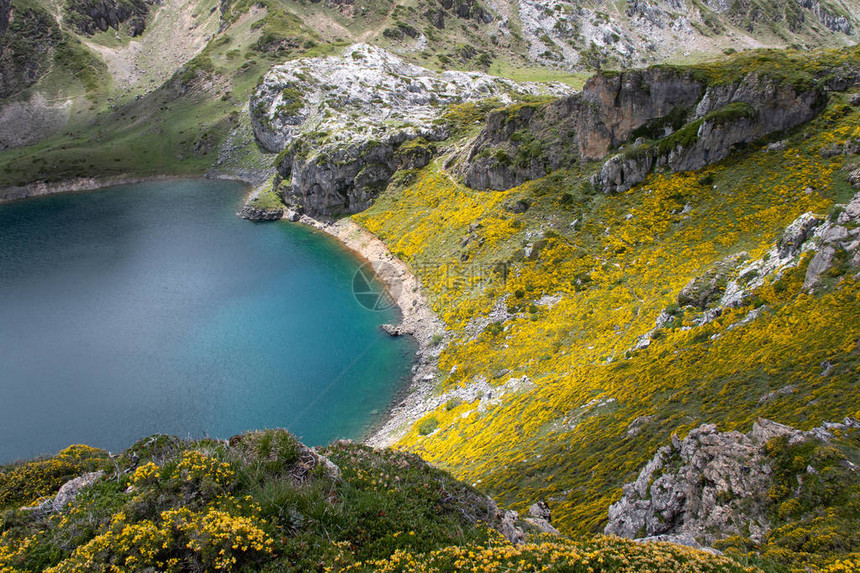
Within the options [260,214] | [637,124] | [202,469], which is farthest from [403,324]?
[260,214]

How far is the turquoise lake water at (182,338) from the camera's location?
1992 inches

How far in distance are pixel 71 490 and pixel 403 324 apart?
51.5 meters

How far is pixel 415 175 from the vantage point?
4063 inches

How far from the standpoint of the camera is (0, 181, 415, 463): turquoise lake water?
5059cm

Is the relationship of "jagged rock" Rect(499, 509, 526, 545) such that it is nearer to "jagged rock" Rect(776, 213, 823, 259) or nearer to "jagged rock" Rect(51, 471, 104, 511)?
"jagged rock" Rect(51, 471, 104, 511)

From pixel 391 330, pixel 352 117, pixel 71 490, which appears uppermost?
pixel 352 117

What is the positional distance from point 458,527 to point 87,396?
58.1 meters

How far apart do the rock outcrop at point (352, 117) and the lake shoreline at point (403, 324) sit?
12.8 meters

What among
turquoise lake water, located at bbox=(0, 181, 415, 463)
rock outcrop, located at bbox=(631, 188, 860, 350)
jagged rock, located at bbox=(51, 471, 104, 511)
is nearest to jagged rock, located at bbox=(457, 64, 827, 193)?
rock outcrop, located at bbox=(631, 188, 860, 350)

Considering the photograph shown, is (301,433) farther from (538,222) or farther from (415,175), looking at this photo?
(415,175)

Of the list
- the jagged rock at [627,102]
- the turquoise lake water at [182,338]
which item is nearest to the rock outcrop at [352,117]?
the turquoise lake water at [182,338]

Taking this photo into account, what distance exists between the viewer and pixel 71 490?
16.9 metres

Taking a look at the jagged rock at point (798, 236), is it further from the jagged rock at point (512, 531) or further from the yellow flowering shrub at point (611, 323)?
the jagged rock at point (512, 531)

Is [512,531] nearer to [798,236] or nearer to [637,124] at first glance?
[798,236]
